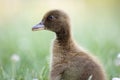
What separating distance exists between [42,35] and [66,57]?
3.57 metres

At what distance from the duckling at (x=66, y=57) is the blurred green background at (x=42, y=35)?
34 cm

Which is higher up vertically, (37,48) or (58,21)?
(58,21)

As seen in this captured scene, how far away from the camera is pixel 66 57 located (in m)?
5.02

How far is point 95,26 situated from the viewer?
936 centimetres

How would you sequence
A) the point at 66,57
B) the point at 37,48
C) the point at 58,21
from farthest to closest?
the point at 37,48, the point at 58,21, the point at 66,57

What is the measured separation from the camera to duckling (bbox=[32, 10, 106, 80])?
16.0ft

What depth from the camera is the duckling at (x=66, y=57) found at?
4.87 metres

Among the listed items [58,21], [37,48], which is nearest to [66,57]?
[58,21]

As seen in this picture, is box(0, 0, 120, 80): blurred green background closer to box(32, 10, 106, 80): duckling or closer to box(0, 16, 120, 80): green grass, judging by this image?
box(0, 16, 120, 80): green grass

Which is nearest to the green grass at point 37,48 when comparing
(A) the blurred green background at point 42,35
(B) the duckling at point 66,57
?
(A) the blurred green background at point 42,35

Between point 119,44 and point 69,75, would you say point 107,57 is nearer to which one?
point 119,44

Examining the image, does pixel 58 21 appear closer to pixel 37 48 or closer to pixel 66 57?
pixel 66 57

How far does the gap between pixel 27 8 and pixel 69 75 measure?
22.5ft

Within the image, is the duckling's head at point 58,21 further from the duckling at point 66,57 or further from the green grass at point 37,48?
the green grass at point 37,48
